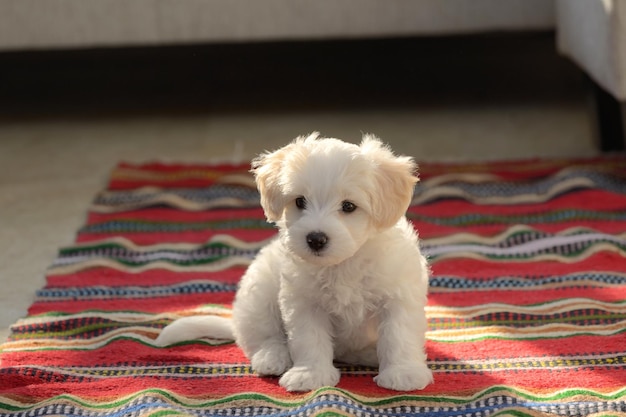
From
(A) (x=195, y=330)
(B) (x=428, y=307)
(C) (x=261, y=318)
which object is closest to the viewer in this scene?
(C) (x=261, y=318)

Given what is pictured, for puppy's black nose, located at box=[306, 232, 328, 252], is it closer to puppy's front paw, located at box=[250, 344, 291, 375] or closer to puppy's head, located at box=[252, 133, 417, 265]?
puppy's head, located at box=[252, 133, 417, 265]

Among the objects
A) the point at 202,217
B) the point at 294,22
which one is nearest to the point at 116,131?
the point at 294,22

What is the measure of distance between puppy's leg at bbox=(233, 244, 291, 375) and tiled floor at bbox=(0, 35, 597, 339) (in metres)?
1.06

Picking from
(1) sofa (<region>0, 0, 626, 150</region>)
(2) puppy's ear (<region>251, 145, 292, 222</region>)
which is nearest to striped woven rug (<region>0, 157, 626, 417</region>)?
(2) puppy's ear (<region>251, 145, 292, 222</region>)

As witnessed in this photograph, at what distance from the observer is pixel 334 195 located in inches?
64.6

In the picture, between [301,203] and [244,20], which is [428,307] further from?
[244,20]

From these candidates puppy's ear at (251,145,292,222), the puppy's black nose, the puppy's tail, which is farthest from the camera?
the puppy's tail

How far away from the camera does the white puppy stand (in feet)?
5.39

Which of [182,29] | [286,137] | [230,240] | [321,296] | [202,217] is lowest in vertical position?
[321,296]

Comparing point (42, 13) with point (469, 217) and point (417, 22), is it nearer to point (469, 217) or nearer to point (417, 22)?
point (417, 22)

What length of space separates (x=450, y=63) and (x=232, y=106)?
120 centimetres

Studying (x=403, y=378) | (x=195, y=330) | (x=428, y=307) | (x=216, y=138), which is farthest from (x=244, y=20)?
(x=403, y=378)

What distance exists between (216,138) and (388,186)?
2157 millimetres

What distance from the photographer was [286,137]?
3744 mm
